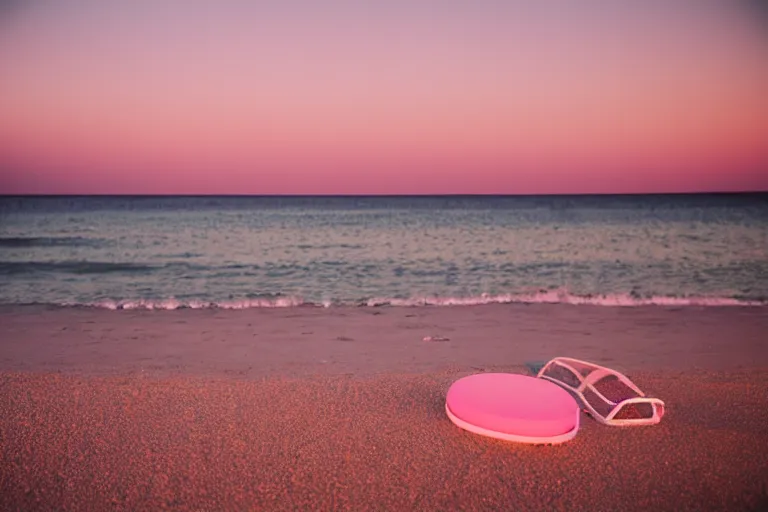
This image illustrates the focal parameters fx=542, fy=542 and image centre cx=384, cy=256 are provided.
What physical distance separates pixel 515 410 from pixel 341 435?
4.03 feet

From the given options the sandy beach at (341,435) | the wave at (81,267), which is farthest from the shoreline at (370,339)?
the wave at (81,267)

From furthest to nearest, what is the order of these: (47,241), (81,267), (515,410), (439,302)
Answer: (47,241) → (81,267) → (439,302) → (515,410)

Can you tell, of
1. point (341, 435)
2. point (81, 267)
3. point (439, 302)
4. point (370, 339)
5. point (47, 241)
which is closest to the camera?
point (341, 435)

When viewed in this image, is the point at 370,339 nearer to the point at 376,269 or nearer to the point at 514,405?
the point at 514,405

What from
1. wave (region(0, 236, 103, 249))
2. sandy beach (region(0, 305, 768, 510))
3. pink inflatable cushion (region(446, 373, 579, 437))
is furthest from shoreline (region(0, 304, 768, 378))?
wave (region(0, 236, 103, 249))

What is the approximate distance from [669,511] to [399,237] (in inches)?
962

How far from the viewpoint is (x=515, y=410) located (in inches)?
139

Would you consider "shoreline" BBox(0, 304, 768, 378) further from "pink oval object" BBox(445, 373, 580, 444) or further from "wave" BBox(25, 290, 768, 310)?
"pink oval object" BBox(445, 373, 580, 444)

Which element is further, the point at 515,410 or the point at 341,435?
the point at 341,435

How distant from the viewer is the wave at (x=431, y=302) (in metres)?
10.5

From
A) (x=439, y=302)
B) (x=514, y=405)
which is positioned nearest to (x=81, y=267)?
(x=439, y=302)

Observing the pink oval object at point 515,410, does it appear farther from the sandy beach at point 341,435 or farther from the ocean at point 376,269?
the ocean at point 376,269

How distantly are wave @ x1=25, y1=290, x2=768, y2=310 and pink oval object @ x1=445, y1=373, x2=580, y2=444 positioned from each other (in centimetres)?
655

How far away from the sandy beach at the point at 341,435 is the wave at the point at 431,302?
10.9 feet
